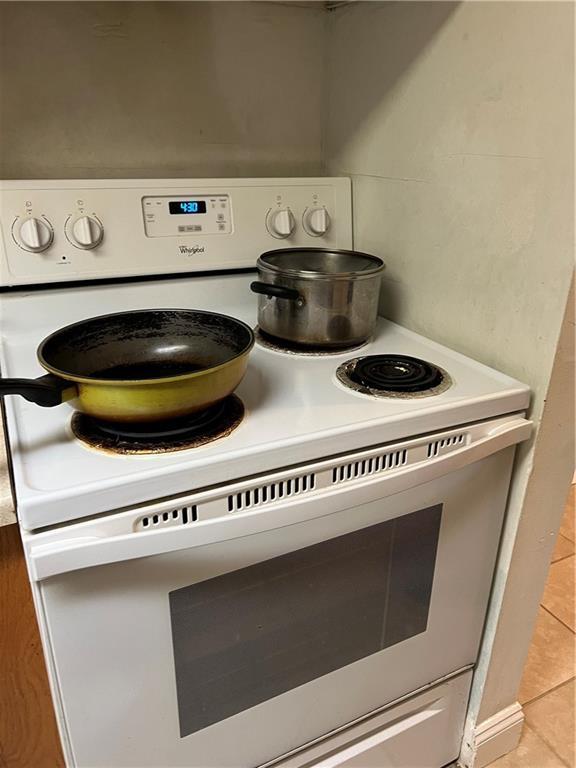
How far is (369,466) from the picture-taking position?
28.6 inches

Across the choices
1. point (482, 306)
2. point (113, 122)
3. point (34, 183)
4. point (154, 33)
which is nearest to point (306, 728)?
point (482, 306)

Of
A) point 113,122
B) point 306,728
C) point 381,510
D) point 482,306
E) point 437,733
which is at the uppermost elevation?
point 113,122

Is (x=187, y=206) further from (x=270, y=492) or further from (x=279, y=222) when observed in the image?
(x=270, y=492)

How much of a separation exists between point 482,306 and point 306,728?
0.72 meters

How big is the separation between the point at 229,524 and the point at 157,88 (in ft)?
2.78

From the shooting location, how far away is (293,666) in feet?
2.66

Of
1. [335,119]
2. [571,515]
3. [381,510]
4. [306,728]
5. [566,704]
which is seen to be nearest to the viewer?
[381,510]

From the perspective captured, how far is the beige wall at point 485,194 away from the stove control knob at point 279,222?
16 centimetres

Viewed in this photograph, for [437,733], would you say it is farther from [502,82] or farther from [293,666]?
[502,82]

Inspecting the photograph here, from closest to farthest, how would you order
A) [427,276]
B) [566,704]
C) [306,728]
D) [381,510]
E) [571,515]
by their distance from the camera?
[381,510] < [306,728] < [427,276] < [566,704] < [571,515]

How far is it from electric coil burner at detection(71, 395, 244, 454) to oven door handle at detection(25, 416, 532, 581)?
3.5 inches

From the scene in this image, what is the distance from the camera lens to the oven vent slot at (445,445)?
77cm

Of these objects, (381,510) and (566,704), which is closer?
(381,510)

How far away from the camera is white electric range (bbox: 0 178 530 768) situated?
61 cm
